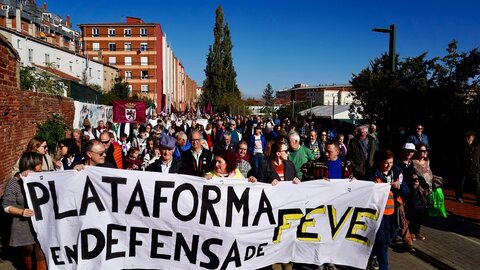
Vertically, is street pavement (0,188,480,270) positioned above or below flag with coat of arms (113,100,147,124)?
below

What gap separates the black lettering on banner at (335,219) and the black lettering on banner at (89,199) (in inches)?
104

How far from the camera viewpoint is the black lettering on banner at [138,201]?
438 centimetres

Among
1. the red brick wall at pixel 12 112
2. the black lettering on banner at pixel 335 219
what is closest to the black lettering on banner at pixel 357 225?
the black lettering on banner at pixel 335 219

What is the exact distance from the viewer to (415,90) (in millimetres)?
12797

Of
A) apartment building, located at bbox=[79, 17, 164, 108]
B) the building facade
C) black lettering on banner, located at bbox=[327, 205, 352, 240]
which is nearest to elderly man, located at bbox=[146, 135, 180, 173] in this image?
black lettering on banner, located at bbox=[327, 205, 352, 240]

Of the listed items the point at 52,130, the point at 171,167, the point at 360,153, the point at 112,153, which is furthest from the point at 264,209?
the point at 52,130

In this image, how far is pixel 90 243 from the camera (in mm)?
4277

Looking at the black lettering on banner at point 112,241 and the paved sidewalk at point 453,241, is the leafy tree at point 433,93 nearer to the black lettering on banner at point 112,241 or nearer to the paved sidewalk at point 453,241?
the paved sidewalk at point 453,241

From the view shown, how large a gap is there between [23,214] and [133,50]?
204 ft

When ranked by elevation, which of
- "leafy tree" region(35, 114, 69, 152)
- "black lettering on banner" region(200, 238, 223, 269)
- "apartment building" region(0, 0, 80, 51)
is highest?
"apartment building" region(0, 0, 80, 51)

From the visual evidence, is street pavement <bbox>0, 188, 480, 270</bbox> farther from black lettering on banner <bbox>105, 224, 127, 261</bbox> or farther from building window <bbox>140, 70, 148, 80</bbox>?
building window <bbox>140, 70, 148, 80</bbox>

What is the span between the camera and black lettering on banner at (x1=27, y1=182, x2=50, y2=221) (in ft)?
13.9

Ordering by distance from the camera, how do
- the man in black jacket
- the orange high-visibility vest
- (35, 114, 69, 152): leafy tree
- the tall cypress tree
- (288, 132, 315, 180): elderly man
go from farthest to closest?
Result: the tall cypress tree, (35, 114, 69, 152): leafy tree, the man in black jacket, (288, 132, 315, 180): elderly man, the orange high-visibility vest

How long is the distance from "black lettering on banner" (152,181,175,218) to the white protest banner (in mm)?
11
